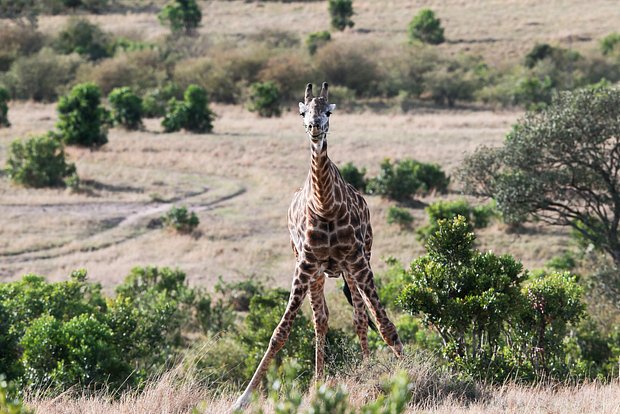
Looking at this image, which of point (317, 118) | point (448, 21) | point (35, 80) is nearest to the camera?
point (317, 118)

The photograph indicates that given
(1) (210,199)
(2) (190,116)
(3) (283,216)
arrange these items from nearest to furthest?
(3) (283,216)
(1) (210,199)
(2) (190,116)

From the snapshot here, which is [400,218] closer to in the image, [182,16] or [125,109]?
[125,109]

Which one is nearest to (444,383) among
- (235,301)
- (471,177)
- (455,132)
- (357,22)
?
(235,301)

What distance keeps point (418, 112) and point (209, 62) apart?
16256mm

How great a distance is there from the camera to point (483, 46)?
7281 centimetres

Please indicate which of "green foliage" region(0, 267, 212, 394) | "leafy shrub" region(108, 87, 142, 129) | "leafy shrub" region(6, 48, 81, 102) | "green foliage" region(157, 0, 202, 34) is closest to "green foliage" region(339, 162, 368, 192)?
"green foliage" region(0, 267, 212, 394)

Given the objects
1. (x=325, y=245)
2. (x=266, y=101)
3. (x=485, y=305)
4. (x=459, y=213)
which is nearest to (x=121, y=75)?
(x=266, y=101)

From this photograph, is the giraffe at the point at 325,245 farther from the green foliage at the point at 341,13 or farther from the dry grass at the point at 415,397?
the green foliage at the point at 341,13

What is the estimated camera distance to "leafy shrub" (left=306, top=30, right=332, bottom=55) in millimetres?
68250

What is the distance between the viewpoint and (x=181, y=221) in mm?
27781

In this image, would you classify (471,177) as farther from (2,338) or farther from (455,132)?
(455,132)

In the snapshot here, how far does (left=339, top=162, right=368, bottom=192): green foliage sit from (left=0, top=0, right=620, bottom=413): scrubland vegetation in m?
0.14

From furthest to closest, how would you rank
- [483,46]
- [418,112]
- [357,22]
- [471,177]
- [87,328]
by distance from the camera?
[357,22] → [483,46] → [418,112] → [471,177] → [87,328]

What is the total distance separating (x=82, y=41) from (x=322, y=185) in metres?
66.2
